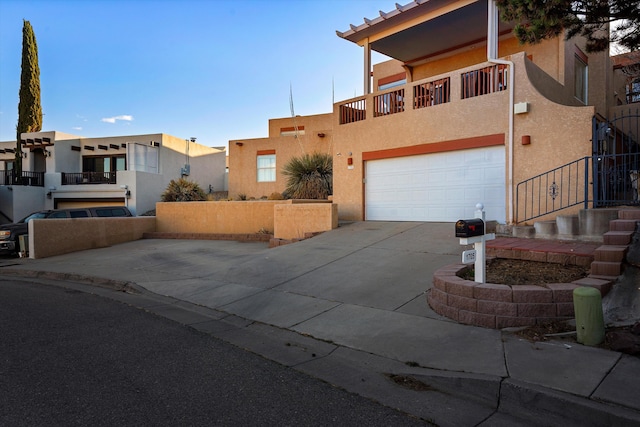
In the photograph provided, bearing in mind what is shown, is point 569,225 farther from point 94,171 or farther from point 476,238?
point 94,171

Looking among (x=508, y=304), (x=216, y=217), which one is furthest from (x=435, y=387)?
(x=216, y=217)

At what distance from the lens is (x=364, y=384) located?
407 centimetres

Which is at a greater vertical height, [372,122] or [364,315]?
[372,122]

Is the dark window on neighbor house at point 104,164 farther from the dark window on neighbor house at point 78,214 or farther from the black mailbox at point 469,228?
the black mailbox at point 469,228

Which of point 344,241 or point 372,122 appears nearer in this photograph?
point 344,241

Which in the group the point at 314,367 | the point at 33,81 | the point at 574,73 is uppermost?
the point at 33,81

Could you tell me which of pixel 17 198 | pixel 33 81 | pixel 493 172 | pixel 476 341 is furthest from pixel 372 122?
pixel 33 81

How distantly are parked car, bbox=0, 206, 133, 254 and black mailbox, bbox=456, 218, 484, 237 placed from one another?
15569mm

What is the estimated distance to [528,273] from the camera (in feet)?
20.7

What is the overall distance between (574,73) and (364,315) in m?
12.4

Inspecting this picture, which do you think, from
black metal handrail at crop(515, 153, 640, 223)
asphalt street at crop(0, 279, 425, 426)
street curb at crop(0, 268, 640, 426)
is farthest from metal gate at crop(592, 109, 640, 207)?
asphalt street at crop(0, 279, 425, 426)

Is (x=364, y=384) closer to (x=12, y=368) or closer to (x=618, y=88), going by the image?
(x=12, y=368)

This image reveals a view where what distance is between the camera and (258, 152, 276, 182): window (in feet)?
77.6

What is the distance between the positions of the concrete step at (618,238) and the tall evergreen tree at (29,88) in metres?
35.7
